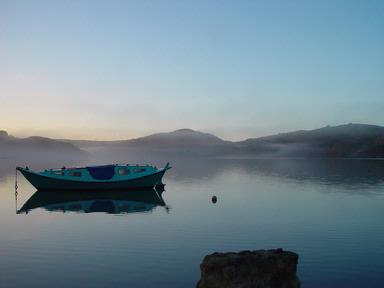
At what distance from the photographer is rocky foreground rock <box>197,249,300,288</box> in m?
14.4

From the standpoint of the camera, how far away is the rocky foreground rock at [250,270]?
14375 mm

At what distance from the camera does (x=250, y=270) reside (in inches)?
570

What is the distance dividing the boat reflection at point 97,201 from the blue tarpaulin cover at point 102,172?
2.35 m

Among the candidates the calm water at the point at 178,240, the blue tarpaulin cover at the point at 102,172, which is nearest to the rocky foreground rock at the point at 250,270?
the calm water at the point at 178,240

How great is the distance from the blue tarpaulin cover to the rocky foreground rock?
54082 millimetres

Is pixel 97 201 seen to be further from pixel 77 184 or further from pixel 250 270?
pixel 250 270

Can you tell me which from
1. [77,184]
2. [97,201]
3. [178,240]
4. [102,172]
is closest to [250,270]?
[178,240]

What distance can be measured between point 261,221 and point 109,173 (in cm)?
3404

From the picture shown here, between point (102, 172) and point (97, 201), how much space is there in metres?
10.7

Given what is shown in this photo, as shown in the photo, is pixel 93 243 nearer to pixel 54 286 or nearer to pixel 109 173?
pixel 54 286

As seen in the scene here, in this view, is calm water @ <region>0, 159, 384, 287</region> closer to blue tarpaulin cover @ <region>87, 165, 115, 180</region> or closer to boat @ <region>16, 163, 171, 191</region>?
boat @ <region>16, 163, 171, 191</region>

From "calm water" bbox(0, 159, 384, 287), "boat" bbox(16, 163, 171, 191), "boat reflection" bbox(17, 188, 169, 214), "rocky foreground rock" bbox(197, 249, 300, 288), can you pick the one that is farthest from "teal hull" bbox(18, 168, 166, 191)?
"rocky foreground rock" bbox(197, 249, 300, 288)

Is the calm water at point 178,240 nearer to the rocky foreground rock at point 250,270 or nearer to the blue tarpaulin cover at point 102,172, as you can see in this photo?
the rocky foreground rock at point 250,270

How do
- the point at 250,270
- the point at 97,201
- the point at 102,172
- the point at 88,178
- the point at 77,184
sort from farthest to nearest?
the point at 102,172 → the point at 88,178 → the point at 77,184 → the point at 97,201 → the point at 250,270
